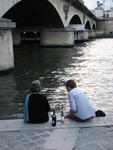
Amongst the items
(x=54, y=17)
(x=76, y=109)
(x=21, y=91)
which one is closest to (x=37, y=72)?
(x=21, y=91)

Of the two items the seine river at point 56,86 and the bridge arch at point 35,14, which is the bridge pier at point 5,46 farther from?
the bridge arch at point 35,14

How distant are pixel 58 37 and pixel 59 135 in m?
40.2

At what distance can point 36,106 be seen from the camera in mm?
7688

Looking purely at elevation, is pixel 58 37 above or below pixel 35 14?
below

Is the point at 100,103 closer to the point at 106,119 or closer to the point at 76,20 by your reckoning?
the point at 106,119

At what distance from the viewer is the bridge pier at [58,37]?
46500mm

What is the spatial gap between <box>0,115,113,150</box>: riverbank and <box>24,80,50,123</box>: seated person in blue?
0.17 metres

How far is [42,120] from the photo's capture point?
7.75 metres

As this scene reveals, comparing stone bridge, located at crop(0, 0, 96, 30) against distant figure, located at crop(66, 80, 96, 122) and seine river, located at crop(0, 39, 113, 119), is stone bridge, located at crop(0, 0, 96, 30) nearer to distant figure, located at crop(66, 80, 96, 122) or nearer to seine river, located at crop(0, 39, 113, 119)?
seine river, located at crop(0, 39, 113, 119)

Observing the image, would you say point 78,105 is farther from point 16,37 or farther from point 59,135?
point 16,37

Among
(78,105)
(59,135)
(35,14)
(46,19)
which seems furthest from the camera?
(35,14)

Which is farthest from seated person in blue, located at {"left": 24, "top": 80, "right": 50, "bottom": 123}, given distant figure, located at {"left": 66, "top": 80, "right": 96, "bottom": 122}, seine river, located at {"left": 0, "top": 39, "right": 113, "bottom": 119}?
seine river, located at {"left": 0, "top": 39, "right": 113, "bottom": 119}

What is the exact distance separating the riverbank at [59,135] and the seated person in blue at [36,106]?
17cm

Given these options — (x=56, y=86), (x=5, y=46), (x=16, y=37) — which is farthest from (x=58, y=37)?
(x=56, y=86)
